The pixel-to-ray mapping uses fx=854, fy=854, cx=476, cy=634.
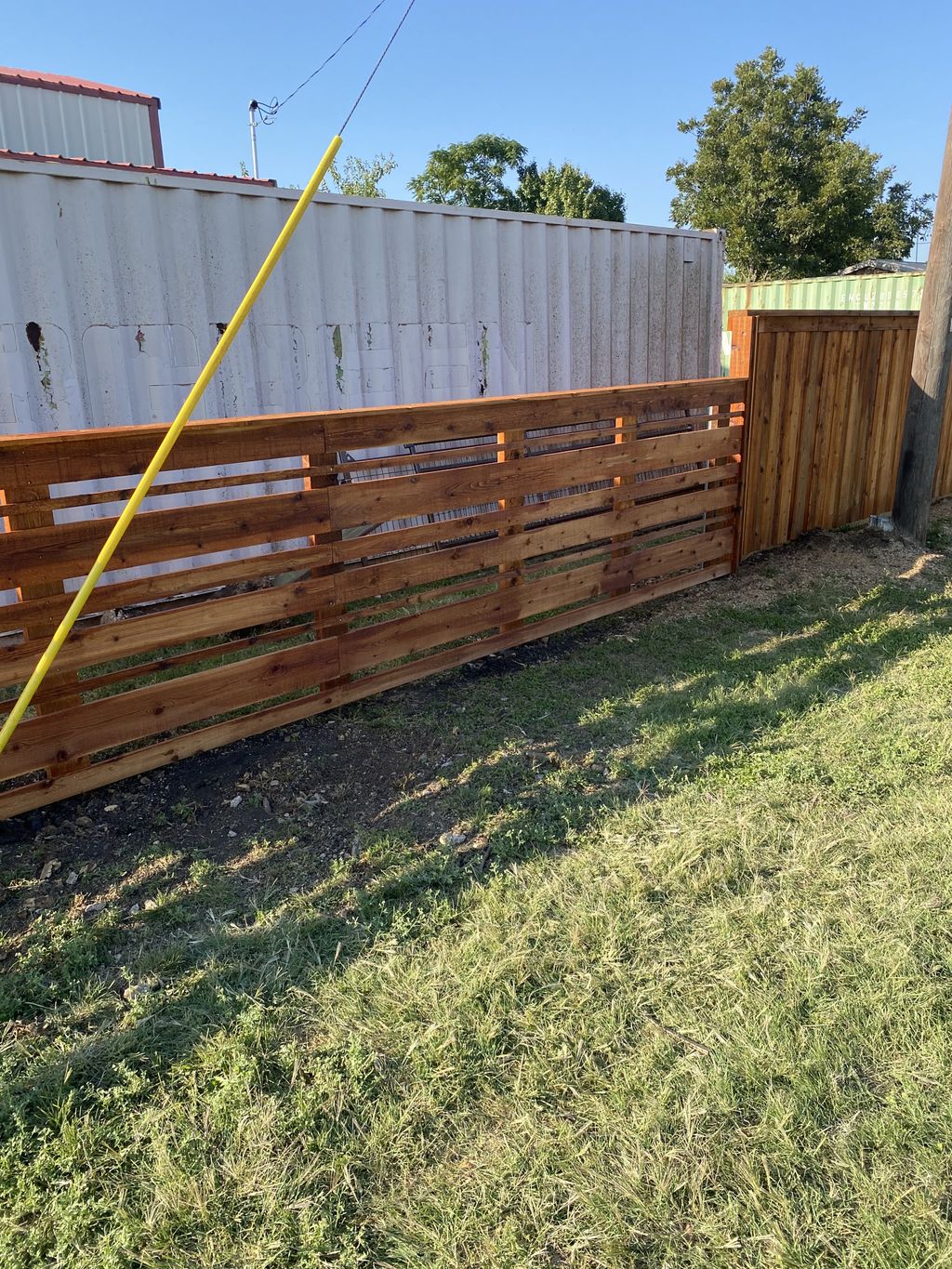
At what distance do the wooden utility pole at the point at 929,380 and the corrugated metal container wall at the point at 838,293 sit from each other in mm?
9930

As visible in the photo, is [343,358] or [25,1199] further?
[343,358]

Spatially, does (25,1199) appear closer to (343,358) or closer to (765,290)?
(343,358)

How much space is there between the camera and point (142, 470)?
11.6 feet

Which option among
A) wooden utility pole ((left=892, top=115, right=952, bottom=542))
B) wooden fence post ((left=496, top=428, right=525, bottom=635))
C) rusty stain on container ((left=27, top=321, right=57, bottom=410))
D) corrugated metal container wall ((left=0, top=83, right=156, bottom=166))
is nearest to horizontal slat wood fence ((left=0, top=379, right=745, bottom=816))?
wooden fence post ((left=496, top=428, right=525, bottom=635))

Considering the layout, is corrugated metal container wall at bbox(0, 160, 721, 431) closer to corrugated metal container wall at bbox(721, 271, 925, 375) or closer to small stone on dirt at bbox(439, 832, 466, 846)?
small stone on dirt at bbox(439, 832, 466, 846)

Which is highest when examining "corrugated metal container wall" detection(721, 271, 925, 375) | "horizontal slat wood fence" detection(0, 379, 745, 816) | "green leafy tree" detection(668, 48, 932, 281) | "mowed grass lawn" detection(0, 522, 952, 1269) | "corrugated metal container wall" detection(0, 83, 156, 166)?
"green leafy tree" detection(668, 48, 932, 281)

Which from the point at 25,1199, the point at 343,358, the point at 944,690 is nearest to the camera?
the point at 25,1199

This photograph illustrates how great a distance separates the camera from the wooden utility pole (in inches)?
277

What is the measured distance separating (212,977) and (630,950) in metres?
1.26

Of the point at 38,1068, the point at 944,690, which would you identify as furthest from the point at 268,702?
the point at 944,690

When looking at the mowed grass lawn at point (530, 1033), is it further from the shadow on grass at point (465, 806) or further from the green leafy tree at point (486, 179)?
the green leafy tree at point (486, 179)

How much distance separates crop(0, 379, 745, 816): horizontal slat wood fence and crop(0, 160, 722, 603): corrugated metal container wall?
0.46 metres

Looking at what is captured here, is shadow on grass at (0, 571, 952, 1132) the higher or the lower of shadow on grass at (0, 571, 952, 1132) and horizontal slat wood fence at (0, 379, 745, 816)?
the lower

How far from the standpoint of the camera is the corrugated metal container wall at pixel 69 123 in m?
9.51
